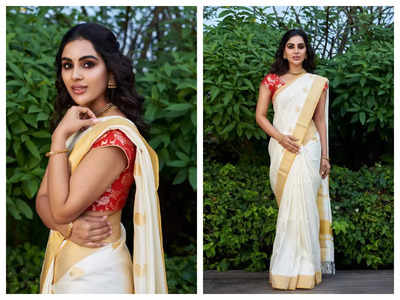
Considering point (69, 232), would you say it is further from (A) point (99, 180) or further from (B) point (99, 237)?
(A) point (99, 180)

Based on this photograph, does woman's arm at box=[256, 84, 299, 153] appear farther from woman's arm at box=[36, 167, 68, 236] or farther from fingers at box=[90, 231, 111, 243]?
woman's arm at box=[36, 167, 68, 236]

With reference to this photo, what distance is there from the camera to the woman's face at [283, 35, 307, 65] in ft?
9.37

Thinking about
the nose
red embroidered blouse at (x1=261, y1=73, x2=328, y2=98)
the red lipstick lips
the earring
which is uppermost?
red embroidered blouse at (x1=261, y1=73, x2=328, y2=98)

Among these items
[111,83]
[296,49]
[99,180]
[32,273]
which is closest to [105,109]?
[111,83]

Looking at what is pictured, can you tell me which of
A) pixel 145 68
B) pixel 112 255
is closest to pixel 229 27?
pixel 145 68

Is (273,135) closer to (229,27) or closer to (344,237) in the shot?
(229,27)

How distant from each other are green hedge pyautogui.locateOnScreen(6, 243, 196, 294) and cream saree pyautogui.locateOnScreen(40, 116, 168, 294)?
4.51 ft

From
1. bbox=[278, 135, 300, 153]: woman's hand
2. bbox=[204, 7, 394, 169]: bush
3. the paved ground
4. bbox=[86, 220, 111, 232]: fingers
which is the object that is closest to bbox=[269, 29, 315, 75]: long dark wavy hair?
bbox=[204, 7, 394, 169]: bush

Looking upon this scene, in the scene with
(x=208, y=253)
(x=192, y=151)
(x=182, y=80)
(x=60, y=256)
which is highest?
(x=182, y=80)

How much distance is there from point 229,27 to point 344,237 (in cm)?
172

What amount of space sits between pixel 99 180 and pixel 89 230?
25 centimetres

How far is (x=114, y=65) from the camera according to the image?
2.08m
